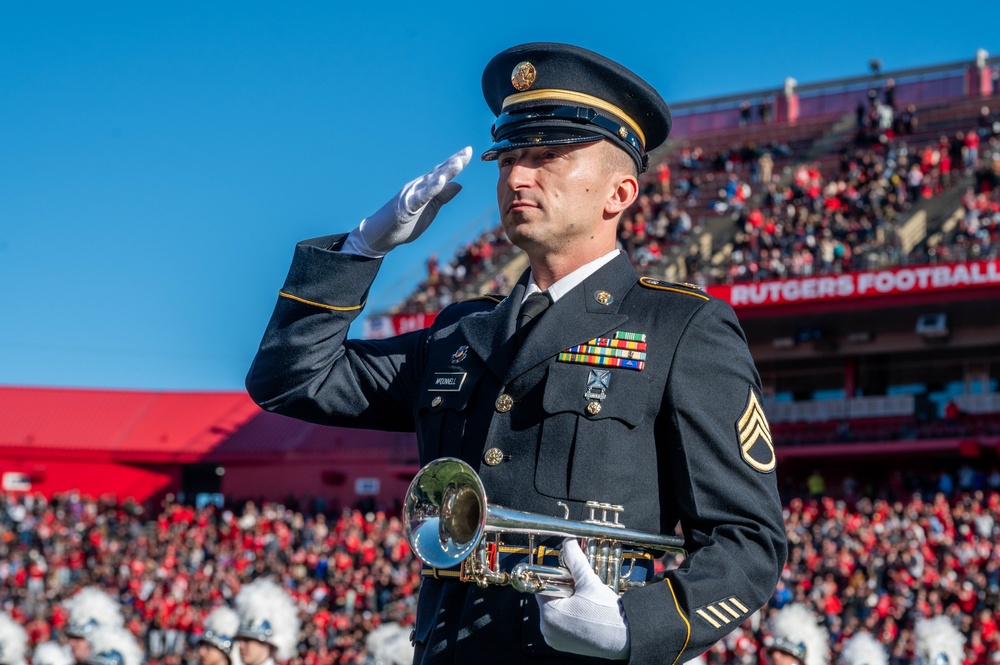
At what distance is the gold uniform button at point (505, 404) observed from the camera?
315 centimetres

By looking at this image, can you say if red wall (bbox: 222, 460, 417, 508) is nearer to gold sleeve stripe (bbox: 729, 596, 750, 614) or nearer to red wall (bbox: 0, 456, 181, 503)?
red wall (bbox: 0, 456, 181, 503)

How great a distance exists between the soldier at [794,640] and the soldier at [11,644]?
27.3 ft

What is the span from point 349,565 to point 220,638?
14404 millimetres

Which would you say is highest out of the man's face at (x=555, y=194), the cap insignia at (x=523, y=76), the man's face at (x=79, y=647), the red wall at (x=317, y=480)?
the red wall at (x=317, y=480)

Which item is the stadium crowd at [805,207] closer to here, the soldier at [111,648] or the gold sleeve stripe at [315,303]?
the soldier at [111,648]

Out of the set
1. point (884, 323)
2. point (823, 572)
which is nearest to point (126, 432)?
point (884, 323)

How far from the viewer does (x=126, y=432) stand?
40.9 m

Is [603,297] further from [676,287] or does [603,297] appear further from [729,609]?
[729,609]

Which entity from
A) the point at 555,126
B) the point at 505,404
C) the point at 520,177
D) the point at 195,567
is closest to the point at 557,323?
the point at 505,404

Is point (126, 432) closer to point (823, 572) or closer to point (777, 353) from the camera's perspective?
point (777, 353)

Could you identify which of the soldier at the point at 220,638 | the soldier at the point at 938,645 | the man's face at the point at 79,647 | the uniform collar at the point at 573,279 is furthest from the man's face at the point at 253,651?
the uniform collar at the point at 573,279

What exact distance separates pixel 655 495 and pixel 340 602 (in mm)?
21448

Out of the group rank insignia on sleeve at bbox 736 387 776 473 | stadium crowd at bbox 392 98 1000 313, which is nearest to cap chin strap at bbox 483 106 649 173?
rank insignia on sleeve at bbox 736 387 776 473

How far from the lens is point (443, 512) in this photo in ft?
9.40
